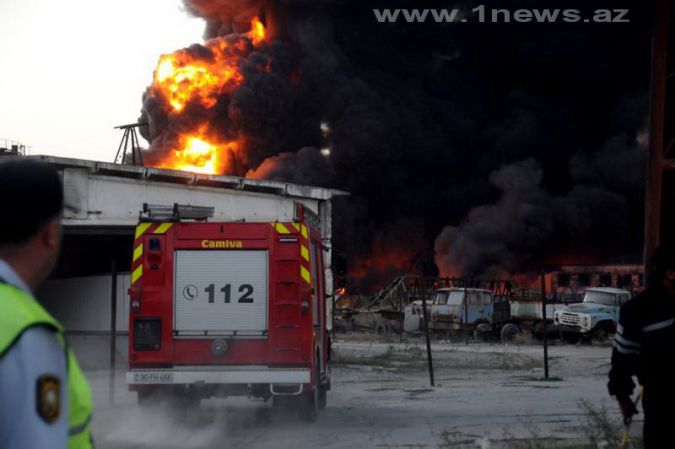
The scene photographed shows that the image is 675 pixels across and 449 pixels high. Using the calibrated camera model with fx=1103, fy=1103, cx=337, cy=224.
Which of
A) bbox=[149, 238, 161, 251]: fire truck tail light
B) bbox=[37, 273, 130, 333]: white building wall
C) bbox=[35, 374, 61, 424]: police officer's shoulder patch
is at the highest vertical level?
bbox=[149, 238, 161, 251]: fire truck tail light

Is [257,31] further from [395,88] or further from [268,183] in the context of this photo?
[268,183]

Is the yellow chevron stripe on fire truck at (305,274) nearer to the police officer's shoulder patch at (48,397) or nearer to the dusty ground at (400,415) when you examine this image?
the dusty ground at (400,415)

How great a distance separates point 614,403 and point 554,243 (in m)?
47.5

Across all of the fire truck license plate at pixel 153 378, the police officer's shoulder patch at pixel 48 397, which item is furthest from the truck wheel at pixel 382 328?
the police officer's shoulder patch at pixel 48 397

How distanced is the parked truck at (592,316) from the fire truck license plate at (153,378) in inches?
911

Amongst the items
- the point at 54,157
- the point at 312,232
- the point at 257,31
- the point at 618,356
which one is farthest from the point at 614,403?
the point at 257,31

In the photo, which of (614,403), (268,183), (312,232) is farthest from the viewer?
(268,183)

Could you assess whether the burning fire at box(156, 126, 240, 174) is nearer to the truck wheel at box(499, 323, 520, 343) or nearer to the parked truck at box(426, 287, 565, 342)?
the parked truck at box(426, 287, 565, 342)

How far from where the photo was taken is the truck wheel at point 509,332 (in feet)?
118

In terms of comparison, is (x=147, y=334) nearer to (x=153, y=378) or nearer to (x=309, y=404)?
(x=153, y=378)

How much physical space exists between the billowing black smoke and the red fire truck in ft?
149

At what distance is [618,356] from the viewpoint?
6289 millimetres

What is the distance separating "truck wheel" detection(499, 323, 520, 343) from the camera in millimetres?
36094

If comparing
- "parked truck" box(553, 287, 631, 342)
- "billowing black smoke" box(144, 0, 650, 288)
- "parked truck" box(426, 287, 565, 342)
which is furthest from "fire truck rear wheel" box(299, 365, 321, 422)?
"billowing black smoke" box(144, 0, 650, 288)
